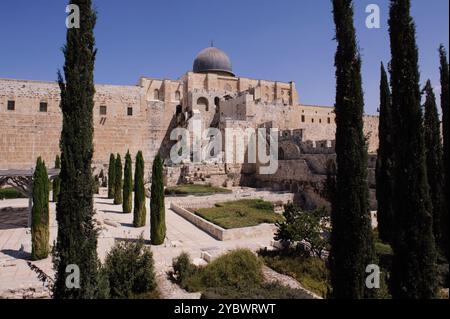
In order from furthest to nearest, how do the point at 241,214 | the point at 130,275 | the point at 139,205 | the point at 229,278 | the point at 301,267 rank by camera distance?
1. the point at 241,214
2. the point at 139,205
3. the point at 301,267
4. the point at 229,278
5. the point at 130,275

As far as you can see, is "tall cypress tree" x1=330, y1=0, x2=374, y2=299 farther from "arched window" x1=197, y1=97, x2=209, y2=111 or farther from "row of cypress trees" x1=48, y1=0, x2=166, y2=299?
"arched window" x1=197, y1=97, x2=209, y2=111

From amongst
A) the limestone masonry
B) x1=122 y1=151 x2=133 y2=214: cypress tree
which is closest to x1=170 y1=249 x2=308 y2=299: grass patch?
x1=122 y1=151 x2=133 y2=214: cypress tree

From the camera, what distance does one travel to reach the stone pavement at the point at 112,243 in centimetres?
792

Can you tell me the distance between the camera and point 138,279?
7184mm

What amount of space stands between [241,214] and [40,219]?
9.23 metres

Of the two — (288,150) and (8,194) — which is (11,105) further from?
(288,150)

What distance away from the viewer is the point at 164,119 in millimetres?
32906

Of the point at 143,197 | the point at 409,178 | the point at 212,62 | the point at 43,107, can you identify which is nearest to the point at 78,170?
the point at 409,178

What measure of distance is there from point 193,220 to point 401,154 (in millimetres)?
11573

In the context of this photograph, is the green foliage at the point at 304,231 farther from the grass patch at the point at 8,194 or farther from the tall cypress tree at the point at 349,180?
the grass patch at the point at 8,194

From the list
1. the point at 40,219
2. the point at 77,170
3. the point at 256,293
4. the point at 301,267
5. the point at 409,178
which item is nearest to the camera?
the point at 409,178

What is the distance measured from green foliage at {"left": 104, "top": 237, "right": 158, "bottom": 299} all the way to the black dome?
3400 cm

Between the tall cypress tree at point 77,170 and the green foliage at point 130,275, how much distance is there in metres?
0.93
